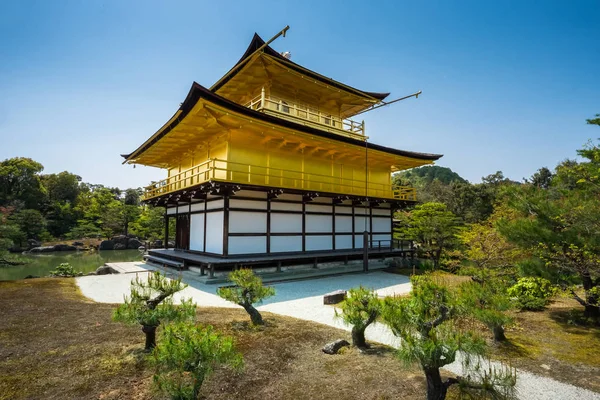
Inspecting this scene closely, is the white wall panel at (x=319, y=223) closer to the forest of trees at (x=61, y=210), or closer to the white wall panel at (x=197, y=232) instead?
the white wall panel at (x=197, y=232)

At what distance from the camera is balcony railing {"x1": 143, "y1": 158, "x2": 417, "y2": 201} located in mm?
13133

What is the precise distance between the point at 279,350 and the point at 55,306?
6824mm

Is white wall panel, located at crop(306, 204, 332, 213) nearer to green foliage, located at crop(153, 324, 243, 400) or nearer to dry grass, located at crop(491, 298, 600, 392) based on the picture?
dry grass, located at crop(491, 298, 600, 392)

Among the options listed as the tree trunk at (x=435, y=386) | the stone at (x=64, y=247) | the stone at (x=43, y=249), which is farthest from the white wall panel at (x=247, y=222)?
the stone at (x=64, y=247)

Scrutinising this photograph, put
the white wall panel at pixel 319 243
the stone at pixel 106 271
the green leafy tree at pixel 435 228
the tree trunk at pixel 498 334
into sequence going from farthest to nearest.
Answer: the green leafy tree at pixel 435 228, the white wall panel at pixel 319 243, the stone at pixel 106 271, the tree trunk at pixel 498 334

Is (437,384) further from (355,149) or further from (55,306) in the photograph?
(355,149)

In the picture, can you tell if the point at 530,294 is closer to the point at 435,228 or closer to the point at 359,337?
the point at 359,337

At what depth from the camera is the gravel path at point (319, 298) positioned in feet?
13.2

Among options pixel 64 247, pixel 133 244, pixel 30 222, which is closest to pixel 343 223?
pixel 133 244

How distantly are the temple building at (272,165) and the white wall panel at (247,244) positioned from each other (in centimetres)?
5

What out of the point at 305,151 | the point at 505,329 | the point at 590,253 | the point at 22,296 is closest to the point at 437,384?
the point at 505,329

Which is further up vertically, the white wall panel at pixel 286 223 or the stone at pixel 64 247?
the white wall panel at pixel 286 223

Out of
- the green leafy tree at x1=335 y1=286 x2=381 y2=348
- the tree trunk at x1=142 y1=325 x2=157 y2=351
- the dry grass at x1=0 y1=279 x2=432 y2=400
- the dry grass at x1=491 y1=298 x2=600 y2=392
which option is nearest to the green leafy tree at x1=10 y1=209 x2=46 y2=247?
the dry grass at x1=0 y1=279 x2=432 y2=400

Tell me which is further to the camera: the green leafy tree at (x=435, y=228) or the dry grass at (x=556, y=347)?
the green leafy tree at (x=435, y=228)
